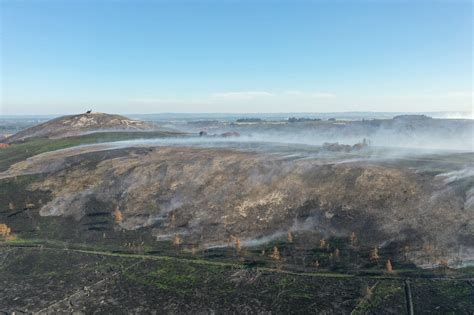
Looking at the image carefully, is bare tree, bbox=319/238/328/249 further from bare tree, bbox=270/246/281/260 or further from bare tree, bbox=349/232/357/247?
bare tree, bbox=270/246/281/260

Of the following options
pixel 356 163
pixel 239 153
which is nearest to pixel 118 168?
pixel 239 153

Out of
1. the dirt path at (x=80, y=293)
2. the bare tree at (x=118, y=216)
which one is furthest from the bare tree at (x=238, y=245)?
the bare tree at (x=118, y=216)

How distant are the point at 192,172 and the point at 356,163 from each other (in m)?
39.2

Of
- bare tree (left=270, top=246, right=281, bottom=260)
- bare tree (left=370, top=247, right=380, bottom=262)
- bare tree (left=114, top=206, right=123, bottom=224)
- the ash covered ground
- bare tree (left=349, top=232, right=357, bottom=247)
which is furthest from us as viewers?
bare tree (left=114, top=206, right=123, bottom=224)

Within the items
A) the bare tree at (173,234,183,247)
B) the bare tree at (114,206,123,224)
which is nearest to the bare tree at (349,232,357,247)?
the bare tree at (173,234,183,247)

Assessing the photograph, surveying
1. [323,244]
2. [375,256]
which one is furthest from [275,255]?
[375,256]

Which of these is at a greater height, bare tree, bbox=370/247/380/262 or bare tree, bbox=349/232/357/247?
bare tree, bbox=349/232/357/247

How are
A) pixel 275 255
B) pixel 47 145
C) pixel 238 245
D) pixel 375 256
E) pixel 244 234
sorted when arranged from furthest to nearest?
pixel 47 145 < pixel 244 234 < pixel 238 245 < pixel 275 255 < pixel 375 256

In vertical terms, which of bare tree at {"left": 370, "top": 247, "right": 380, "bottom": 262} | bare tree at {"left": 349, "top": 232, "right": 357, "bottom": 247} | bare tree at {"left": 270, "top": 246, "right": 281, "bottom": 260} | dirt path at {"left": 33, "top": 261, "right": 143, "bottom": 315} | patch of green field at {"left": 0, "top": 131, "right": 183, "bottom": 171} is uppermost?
patch of green field at {"left": 0, "top": 131, "right": 183, "bottom": 171}

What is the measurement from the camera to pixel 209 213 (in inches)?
2790

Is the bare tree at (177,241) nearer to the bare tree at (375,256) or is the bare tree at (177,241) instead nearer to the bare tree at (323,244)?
the bare tree at (323,244)

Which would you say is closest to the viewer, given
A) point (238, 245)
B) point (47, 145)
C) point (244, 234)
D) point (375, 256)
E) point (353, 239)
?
point (375, 256)

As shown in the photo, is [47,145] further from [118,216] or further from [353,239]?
[353,239]

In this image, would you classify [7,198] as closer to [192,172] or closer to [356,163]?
[192,172]
